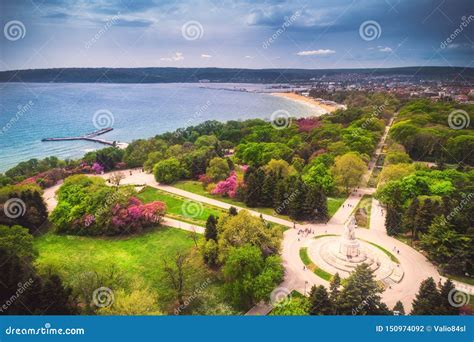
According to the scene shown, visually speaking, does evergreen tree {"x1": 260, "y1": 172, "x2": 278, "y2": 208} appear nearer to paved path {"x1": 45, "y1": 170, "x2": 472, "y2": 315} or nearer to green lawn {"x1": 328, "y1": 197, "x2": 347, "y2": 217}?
paved path {"x1": 45, "y1": 170, "x2": 472, "y2": 315}

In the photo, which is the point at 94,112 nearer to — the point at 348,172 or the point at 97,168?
the point at 97,168

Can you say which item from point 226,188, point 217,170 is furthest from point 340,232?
Result: point 217,170

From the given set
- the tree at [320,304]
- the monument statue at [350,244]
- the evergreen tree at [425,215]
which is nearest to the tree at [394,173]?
the evergreen tree at [425,215]

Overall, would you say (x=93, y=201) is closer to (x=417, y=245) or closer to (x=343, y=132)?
(x=417, y=245)

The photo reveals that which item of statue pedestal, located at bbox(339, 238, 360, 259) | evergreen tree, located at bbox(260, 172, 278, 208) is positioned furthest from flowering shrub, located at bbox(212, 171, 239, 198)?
statue pedestal, located at bbox(339, 238, 360, 259)

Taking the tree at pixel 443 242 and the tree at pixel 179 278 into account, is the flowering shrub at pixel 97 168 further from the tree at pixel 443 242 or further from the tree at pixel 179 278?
the tree at pixel 443 242

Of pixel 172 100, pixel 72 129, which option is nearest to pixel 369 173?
pixel 72 129
